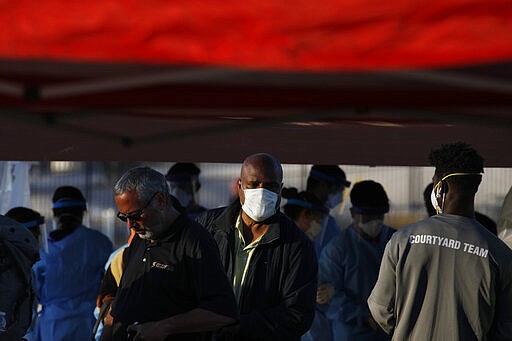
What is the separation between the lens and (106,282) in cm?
481

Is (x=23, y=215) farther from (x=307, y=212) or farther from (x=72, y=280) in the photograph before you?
(x=307, y=212)

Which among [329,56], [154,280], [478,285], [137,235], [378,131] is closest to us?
[329,56]

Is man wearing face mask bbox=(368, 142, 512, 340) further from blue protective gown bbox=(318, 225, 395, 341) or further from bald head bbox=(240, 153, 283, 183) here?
blue protective gown bbox=(318, 225, 395, 341)

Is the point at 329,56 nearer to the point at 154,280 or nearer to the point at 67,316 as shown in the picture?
the point at 154,280

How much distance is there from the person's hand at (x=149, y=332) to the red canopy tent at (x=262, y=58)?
1480mm

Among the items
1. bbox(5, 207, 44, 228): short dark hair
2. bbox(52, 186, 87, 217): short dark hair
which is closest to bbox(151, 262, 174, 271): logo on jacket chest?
bbox(5, 207, 44, 228): short dark hair

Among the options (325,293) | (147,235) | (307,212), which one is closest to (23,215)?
(307,212)

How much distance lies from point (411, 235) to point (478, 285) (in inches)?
13.1

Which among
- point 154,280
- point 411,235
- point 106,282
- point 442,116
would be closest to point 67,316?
point 106,282

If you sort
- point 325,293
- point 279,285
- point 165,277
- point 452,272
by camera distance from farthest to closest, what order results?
point 325,293 → point 279,285 → point 165,277 → point 452,272

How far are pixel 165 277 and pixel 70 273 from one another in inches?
162

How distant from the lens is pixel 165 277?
4246 mm

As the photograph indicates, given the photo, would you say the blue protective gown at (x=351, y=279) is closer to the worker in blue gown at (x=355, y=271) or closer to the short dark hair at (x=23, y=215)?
the worker in blue gown at (x=355, y=271)

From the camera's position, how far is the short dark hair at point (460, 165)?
412cm
